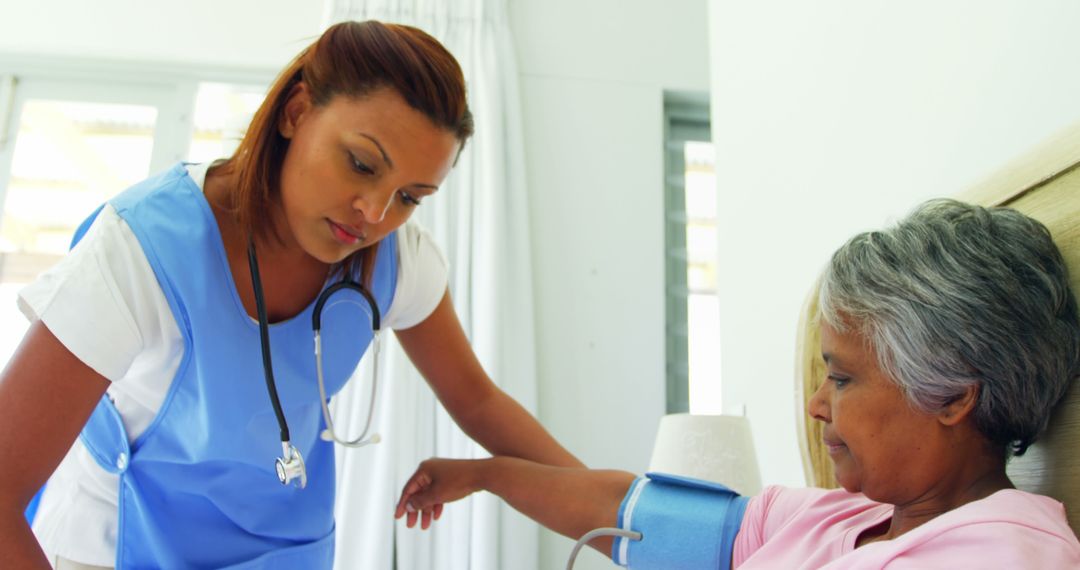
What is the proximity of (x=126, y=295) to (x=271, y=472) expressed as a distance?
0.35m

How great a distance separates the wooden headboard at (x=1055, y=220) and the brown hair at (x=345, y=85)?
2.34ft

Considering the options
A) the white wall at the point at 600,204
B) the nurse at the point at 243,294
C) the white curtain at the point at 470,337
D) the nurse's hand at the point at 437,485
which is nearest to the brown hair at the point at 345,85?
the nurse at the point at 243,294

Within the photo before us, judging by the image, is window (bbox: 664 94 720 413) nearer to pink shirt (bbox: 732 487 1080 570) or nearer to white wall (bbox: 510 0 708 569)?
white wall (bbox: 510 0 708 569)

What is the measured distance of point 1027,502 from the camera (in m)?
0.74

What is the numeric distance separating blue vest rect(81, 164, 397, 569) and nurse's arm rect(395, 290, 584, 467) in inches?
8.3

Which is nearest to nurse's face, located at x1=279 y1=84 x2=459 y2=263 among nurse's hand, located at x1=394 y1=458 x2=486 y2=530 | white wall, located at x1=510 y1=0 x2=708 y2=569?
nurse's hand, located at x1=394 y1=458 x2=486 y2=530

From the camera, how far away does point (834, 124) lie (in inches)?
58.4

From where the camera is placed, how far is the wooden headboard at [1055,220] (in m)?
0.85

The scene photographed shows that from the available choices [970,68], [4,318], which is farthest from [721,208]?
[4,318]

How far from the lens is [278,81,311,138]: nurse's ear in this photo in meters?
1.18

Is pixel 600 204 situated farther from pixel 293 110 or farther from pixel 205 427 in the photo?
pixel 205 427

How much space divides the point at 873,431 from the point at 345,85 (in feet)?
2.59

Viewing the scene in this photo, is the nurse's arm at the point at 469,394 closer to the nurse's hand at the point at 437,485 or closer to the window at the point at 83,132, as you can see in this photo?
the nurse's hand at the point at 437,485

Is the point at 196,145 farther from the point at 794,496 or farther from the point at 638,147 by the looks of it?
the point at 794,496
